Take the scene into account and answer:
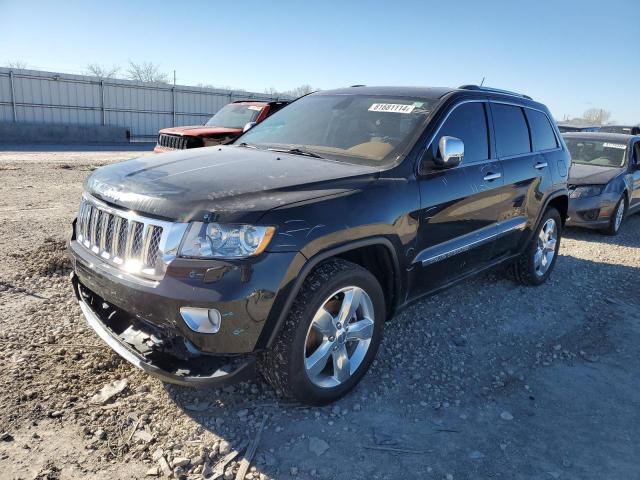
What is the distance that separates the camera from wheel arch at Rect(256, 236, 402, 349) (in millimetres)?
2633

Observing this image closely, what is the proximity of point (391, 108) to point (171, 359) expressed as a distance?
2.50 meters

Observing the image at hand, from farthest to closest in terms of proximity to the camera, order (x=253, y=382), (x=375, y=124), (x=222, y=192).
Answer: (x=375, y=124) → (x=253, y=382) → (x=222, y=192)

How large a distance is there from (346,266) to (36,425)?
6.27 ft

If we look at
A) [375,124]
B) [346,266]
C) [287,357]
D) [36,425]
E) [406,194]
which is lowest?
[36,425]

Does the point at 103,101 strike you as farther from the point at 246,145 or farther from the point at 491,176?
the point at 491,176

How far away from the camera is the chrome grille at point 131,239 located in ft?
8.40

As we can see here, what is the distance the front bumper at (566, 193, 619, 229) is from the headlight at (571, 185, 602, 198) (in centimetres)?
6

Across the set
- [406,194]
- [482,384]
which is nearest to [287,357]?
[406,194]

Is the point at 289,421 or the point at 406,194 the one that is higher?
the point at 406,194

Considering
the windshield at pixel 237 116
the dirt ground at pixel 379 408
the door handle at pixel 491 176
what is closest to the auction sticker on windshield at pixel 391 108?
the door handle at pixel 491 176

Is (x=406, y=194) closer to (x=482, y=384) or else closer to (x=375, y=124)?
(x=375, y=124)

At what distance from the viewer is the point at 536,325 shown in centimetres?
457

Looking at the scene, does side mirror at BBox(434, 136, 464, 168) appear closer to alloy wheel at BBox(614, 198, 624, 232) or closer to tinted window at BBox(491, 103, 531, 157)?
tinted window at BBox(491, 103, 531, 157)

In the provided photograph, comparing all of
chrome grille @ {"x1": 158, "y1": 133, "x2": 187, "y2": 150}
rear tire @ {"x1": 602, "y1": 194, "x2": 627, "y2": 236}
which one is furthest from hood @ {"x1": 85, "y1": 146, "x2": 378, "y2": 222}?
chrome grille @ {"x1": 158, "y1": 133, "x2": 187, "y2": 150}
